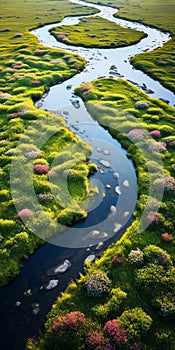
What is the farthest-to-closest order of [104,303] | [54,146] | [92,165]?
[54,146] < [92,165] < [104,303]


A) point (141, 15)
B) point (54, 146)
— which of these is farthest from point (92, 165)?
point (141, 15)

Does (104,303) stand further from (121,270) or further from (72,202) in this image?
(72,202)

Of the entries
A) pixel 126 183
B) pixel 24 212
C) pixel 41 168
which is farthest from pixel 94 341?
pixel 41 168

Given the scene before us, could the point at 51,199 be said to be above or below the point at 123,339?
above

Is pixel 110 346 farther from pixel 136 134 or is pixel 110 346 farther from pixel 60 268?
pixel 136 134

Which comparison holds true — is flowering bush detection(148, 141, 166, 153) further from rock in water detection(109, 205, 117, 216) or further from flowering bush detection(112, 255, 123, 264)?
flowering bush detection(112, 255, 123, 264)

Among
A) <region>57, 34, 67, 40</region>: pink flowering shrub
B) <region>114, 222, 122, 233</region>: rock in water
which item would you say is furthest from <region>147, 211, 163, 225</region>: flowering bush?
<region>57, 34, 67, 40</region>: pink flowering shrub
